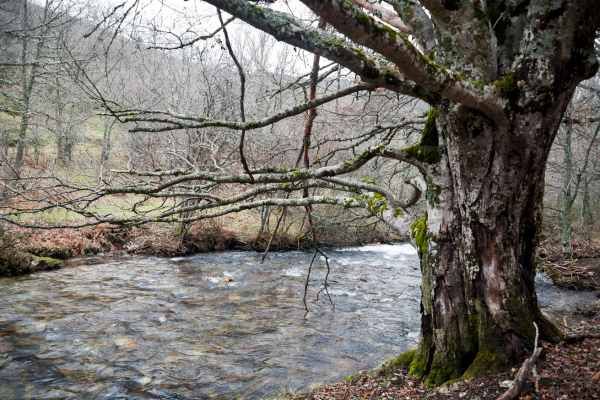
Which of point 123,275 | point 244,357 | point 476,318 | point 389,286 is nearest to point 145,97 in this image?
point 123,275

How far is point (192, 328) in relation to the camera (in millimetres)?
7695

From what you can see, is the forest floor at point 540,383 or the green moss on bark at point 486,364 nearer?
the forest floor at point 540,383

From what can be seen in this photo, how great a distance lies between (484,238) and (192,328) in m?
6.16

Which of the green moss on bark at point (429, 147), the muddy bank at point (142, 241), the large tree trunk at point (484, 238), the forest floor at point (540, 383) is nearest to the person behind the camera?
the forest floor at point (540, 383)

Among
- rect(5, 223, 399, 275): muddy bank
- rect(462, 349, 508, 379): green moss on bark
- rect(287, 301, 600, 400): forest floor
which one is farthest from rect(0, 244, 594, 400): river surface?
rect(462, 349, 508, 379): green moss on bark

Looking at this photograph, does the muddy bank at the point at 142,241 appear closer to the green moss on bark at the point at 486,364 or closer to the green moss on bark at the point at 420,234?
the green moss on bark at the point at 420,234

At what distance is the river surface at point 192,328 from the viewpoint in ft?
18.4

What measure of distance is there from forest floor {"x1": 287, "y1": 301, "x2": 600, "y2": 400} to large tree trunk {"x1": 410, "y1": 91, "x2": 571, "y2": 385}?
0.45ft

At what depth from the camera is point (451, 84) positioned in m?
2.17

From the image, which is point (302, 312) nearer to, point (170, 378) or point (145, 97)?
point (170, 378)

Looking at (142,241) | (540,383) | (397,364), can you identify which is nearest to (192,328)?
(397,364)

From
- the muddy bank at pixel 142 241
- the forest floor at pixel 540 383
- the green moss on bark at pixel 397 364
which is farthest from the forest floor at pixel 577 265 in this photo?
the forest floor at pixel 540 383

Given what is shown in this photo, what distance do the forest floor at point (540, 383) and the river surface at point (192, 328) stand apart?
2250mm

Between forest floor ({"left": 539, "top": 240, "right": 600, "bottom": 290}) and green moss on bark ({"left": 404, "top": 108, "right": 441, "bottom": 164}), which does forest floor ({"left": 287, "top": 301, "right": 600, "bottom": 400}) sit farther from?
forest floor ({"left": 539, "top": 240, "right": 600, "bottom": 290})
